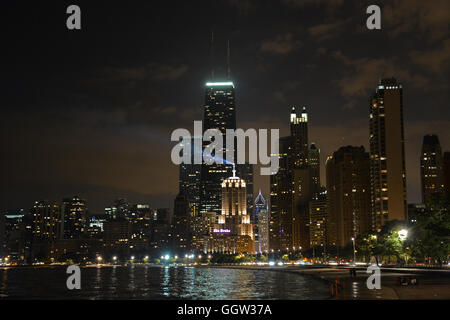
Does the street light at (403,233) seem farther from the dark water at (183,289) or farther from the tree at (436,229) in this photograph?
the dark water at (183,289)

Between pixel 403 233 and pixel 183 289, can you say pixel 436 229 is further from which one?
pixel 183 289

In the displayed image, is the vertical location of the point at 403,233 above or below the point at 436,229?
below

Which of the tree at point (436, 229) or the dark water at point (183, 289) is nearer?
the dark water at point (183, 289)

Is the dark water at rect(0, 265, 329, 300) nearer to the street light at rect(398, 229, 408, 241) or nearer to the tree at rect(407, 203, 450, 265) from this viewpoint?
the tree at rect(407, 203, 450, 265)

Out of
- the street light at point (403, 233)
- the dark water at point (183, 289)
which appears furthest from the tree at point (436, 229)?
the dark water at point (183, 289)

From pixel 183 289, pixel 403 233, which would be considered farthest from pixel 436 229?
pixel 183 289

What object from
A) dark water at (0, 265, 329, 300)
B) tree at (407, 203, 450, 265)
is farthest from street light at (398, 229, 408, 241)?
dark water at (0, 265, 329, 300)

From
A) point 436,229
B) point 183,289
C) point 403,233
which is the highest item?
point 436,229
